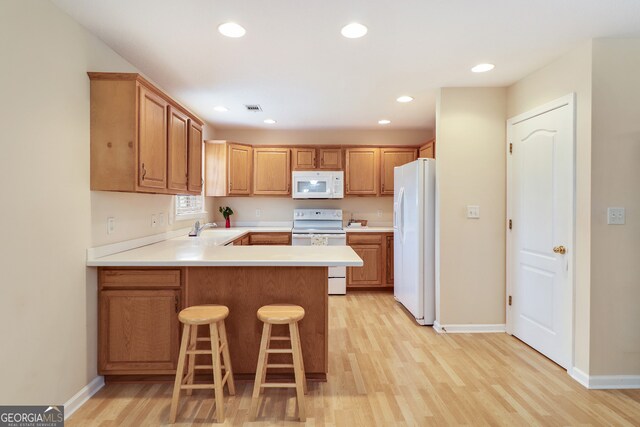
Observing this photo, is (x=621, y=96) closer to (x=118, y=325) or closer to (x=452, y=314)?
(x=452, y=314)

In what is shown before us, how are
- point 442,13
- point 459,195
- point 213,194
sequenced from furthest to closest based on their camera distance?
point 213,194 → point 459,195 → point 442,13

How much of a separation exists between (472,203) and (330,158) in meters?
2.33

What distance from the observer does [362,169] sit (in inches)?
200

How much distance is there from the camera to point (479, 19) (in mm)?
2057

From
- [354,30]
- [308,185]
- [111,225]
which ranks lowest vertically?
[111,225]

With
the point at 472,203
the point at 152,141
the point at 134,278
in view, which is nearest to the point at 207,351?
the point at 134,278

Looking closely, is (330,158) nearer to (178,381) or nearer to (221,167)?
(221,167)

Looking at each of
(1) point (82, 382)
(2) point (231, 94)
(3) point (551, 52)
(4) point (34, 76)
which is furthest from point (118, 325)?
(3) point (551, 52)

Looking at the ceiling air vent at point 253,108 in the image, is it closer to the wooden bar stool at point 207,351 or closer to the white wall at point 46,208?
the white wall at point 46,208

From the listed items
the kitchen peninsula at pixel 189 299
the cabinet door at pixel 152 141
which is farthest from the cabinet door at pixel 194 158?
the kitchen peninsula at pixel 189 299

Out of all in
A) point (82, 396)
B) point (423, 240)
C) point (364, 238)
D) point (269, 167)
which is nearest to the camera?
point (82, 396)

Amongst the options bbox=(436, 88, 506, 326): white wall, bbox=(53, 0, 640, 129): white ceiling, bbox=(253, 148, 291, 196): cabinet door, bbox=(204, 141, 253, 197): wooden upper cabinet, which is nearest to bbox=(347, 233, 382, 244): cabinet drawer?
bbox=(253, 148, 291, 196): cabinet door

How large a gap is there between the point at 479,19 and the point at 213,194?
3.82 meters

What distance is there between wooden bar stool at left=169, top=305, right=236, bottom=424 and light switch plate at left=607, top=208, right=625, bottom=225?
2.64 meters
